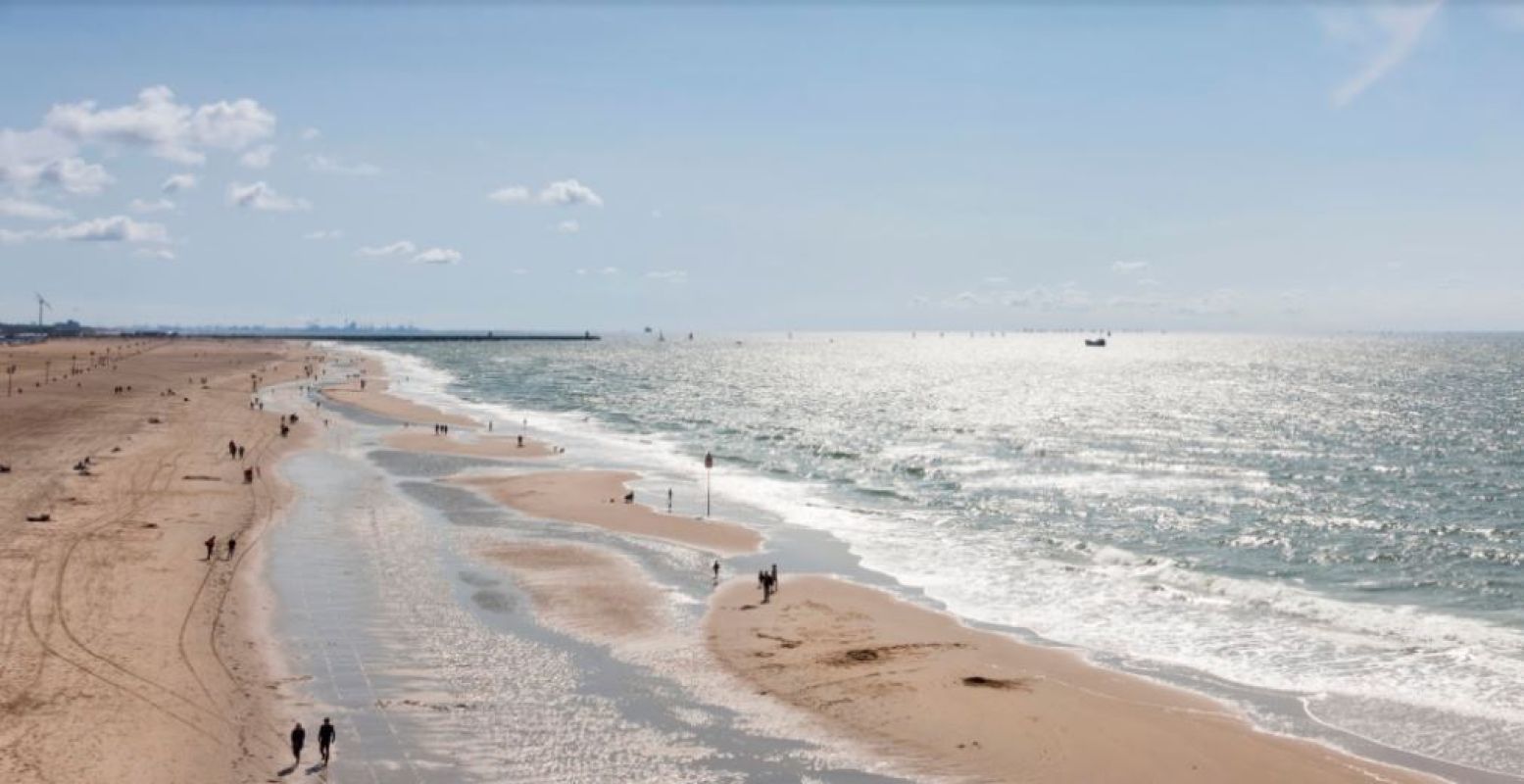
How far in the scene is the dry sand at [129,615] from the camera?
23.7m

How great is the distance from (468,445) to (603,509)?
97.0ft

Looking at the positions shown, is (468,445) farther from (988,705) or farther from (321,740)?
(988,705)

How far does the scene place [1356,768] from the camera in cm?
2406

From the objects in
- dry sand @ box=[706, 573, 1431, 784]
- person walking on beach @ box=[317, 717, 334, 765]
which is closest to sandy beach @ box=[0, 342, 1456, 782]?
dry sand @ box=[706, 573, 1431, 784]

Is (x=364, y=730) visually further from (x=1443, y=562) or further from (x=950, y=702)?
(x=1443, y=562)

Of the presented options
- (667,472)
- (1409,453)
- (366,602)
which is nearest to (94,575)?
(366,602)

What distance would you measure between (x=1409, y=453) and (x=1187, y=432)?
18.8 metres

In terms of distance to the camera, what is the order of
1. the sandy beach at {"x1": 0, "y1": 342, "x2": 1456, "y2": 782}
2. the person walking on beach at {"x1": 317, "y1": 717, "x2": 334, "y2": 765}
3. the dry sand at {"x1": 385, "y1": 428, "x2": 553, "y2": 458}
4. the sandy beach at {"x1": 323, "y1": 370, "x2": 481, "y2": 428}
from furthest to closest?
the sandy beach at {"x1": 323, "y1": 370, "x2": 481, "y2": 428}
the dry sand at {"x1": 385, "y1": 428, "x2": 553, "y2": 458}
the sandy beach at {"x1": 0, "y1": 342, "x2": 1456, "y2": 782}
the person walking on beach at {"x1": 317, "y1": 717, "x2": 334, "y2": 765}

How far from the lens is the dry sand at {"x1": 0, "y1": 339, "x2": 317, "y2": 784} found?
2372 cm

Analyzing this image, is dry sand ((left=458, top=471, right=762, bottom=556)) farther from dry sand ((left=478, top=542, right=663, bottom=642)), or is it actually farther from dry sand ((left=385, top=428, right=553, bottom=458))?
dry sand ((left=385, top=428, right=553, bottom=458))

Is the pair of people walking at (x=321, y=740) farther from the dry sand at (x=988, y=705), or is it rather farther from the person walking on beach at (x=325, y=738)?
the dry sand at (x=988, y=705)

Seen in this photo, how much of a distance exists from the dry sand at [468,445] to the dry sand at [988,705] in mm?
44130

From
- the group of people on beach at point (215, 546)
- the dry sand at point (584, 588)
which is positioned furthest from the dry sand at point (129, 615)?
the dry sand at point (584, 588)

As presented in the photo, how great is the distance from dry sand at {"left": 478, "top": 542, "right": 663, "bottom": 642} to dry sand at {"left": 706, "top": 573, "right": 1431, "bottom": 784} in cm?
300
